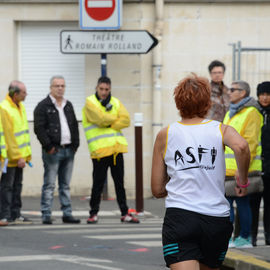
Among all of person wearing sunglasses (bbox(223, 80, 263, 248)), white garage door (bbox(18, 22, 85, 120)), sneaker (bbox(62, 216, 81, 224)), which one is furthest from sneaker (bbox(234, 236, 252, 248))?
white garage door (bbox(18, 22, 85, 120))

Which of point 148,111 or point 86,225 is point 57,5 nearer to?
point 148,111

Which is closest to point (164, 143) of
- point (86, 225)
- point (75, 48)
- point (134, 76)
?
point (86, 225)

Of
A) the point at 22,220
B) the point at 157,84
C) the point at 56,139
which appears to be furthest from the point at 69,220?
the point at 157,84

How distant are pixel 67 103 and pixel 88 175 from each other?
377 cm

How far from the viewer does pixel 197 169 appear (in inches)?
200

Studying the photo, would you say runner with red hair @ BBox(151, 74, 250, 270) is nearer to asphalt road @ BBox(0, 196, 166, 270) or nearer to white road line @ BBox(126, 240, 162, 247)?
asphalt road @ BBox(0, 196, 166, 270)

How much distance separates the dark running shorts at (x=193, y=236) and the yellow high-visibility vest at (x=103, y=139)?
6.09 meters

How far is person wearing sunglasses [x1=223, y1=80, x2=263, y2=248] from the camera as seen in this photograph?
876cm

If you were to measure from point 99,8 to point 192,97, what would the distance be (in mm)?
8672

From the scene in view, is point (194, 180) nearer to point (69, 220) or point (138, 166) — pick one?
point (69, 220)

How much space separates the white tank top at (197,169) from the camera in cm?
505

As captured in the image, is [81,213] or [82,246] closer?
[82,246]

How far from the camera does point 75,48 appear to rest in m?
13.5

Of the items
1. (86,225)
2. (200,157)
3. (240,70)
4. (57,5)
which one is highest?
(57,5)
